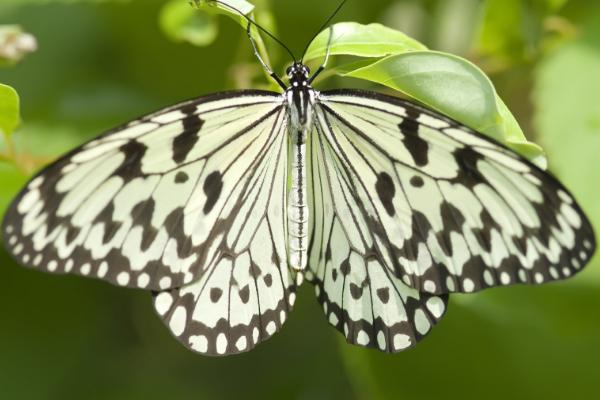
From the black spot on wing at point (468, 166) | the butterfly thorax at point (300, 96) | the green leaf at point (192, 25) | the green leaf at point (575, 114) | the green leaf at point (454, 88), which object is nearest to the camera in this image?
the green leaf at point (454, 88)

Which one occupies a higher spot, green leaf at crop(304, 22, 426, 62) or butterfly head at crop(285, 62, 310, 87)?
butterfly head at crop(285, 62, 310, 87)

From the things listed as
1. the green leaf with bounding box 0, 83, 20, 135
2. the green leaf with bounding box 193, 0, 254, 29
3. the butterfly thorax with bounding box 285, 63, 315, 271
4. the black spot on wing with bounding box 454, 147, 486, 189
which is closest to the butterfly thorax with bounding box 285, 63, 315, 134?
the butterfly thorax with bounding box 285, 63, 315, 271

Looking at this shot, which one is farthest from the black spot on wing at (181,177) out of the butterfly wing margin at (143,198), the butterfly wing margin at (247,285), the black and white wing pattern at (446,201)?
the black and white wing pattern at (446,201)

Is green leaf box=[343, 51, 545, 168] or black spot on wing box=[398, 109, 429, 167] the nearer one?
green leaf box=[343, 51, 545, 168]

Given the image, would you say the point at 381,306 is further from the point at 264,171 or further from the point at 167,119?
the point at 167,119

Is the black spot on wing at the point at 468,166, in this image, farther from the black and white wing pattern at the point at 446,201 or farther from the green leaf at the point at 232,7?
the green leaf at the point at 232,7

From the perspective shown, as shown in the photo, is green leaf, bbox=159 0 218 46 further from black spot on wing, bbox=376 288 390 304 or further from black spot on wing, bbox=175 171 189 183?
black spot on wing, bbox=376 288 390 304

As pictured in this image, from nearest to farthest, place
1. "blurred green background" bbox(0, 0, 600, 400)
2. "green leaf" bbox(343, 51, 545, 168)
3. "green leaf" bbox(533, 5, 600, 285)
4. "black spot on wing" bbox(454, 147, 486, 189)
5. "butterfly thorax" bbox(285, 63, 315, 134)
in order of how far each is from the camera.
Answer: "green leaf" bbox(343, 51, 545, 168) < "black spot on wing" bbox(454, 147, 486, 189) < "butterfly thorax" bbox(285, 63, 315, 134) < "green leaf" bbox(533, 5, 600, 285) < "blurred green background" bbox(0, 0, 600, 400)
